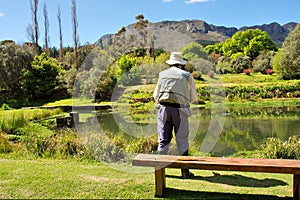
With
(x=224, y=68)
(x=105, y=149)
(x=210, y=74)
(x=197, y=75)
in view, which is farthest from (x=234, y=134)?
(x=224, y=68)

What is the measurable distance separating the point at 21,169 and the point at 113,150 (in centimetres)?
140

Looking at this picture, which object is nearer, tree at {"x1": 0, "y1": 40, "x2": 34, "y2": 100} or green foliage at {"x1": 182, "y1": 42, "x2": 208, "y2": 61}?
green foliage at {"x1": 182, "y1": 42, "x2": 208, "y2": 61}

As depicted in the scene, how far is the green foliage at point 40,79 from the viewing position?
19898mm

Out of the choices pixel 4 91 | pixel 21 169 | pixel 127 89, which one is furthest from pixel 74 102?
pixel 21 169

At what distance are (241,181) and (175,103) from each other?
3.69 ft

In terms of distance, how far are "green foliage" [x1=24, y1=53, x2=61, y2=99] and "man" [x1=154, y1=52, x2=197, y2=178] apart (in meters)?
17.9

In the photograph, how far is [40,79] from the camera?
2002 centimetres

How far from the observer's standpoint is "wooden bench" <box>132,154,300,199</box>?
252 cm

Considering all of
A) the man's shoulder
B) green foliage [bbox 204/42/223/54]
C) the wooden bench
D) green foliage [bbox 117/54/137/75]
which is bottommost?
the wooden bench

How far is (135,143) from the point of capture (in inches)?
208

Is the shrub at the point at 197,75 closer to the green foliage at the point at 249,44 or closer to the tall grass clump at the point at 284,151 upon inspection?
the tall grass clump at the point at 284,151

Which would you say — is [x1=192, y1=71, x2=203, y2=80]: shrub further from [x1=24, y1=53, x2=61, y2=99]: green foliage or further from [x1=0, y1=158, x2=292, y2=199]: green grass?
[x1=0, y1=158, x2=292, y2=199]: green grass

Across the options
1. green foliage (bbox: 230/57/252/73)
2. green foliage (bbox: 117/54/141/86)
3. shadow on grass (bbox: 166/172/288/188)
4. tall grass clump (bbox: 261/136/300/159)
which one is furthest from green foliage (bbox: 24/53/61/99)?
shadow on grass (bbox: 166/172/288/188)

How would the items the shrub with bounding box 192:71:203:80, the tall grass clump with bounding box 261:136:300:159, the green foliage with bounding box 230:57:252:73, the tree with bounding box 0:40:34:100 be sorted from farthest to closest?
the green foliage with bounding box 230:57:252:73
the tree with bounding box 0:40:34:100
the shrub with bounding box 192:71:203:80
the tall grass clump with bounding box 261:136:300:159
